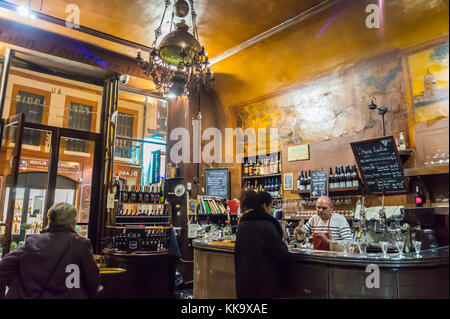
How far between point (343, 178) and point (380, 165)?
2.23 feet

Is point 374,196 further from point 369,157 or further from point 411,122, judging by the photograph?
point 411,122

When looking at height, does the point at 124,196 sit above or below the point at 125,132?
below

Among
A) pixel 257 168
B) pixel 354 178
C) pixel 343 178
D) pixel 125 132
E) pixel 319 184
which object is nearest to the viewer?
pixel 354 178

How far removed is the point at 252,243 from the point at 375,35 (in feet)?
Result: 13.0

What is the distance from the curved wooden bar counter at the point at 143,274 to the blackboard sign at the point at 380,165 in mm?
3331

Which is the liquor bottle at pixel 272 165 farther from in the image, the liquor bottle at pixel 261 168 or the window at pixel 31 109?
the window at pixel 31 109

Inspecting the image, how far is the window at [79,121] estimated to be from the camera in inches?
257

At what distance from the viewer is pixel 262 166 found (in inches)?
266

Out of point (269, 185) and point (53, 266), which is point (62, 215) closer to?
point (53, 266)

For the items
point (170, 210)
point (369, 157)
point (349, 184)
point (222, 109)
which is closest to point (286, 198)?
point (349, 184)

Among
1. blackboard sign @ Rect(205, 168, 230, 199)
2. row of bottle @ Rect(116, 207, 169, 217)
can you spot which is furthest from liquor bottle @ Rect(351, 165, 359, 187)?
row of bottle @ Rect(116, 207, 169, 217)

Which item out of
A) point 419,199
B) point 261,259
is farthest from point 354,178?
point 261,259

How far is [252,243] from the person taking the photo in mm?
2559

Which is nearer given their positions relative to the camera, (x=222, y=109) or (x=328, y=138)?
(x=328, y=138)
